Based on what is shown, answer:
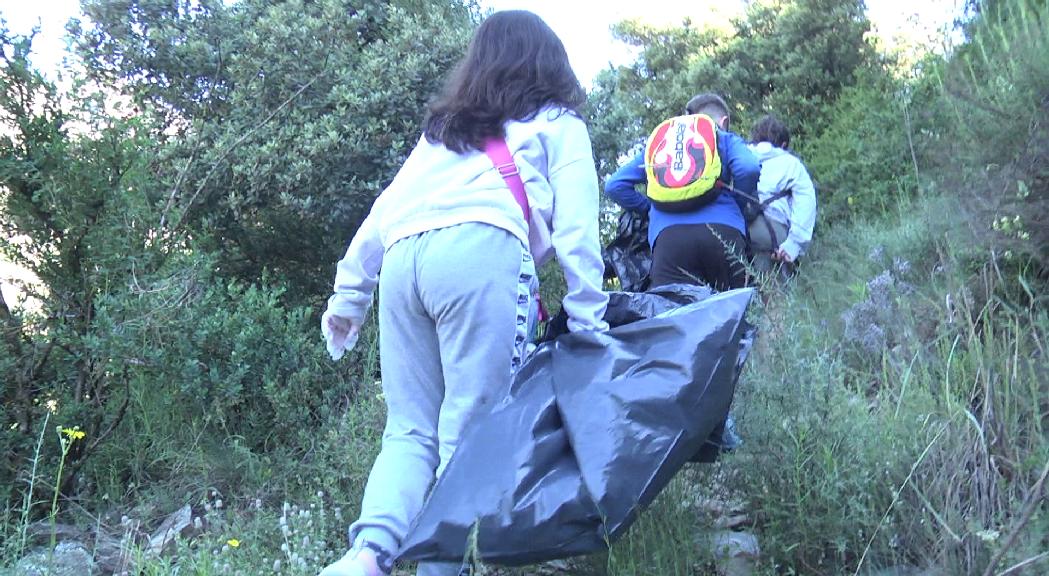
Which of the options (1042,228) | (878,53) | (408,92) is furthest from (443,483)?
(878,53)

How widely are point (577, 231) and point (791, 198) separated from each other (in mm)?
3471

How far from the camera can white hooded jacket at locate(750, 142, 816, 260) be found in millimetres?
5856

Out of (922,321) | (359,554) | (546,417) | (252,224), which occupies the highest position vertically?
(252,224)

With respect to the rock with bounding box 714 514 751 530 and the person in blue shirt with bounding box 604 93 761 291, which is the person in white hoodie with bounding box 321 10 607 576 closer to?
the rock with bounding box 714 514 751 530

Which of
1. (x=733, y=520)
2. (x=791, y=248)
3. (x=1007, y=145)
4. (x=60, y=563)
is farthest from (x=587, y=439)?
(x=791, y=248)

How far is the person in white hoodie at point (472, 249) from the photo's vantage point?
287 cm

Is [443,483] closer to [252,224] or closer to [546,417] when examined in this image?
[546,417]

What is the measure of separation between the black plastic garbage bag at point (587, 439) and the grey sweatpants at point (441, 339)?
0.52 feet

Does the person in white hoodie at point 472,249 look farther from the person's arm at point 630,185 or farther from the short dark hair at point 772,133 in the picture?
the short dark hair at point 772,133

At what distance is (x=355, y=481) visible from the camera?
403 cm

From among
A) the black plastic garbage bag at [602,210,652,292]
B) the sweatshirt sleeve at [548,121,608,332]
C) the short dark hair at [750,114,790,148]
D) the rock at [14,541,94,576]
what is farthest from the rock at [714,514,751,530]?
the short dark hair at [750,114,790,148]

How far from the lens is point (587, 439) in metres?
2.55

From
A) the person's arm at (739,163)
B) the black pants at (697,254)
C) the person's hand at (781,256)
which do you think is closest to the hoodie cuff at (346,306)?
the black pants at (697,254)

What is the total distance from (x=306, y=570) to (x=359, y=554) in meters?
0.62
